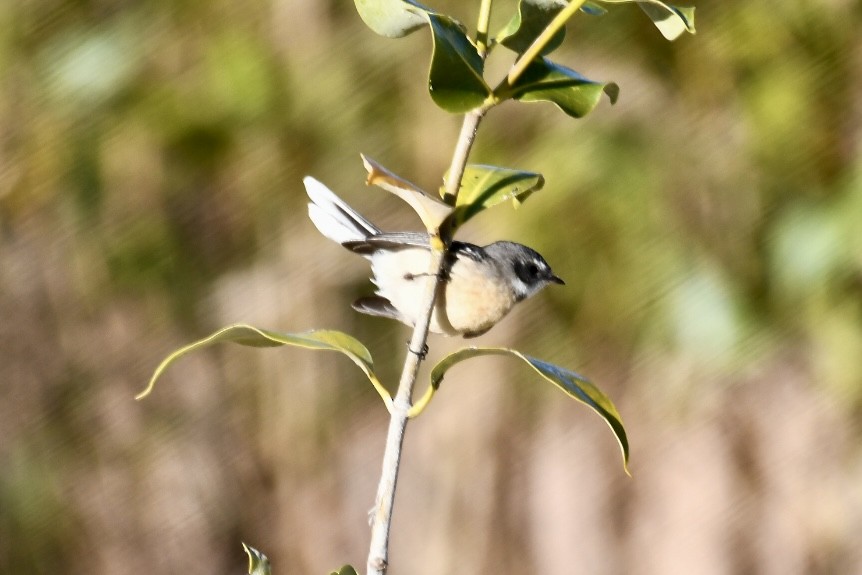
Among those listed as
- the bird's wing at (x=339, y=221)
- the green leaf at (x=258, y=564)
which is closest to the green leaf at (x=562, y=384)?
the green leaf at (x=258, y=564)

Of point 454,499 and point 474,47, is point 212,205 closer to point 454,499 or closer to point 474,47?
point 454,499

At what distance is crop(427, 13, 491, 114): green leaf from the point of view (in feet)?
2.05

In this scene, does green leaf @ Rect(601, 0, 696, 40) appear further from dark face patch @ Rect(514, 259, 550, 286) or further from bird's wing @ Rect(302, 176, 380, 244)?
dark face patch @ Rect(514, 259, 550, 286)

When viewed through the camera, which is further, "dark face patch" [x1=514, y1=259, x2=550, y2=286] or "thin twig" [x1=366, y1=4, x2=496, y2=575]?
"dark face patch" [x1=514, y1=259, x2=550, y2=286]

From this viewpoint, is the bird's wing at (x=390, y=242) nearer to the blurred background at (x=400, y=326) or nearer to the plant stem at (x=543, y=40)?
the plant stem at (x=543, y=40)

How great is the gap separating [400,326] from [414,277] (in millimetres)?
917

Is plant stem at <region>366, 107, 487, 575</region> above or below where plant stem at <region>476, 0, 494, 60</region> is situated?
below

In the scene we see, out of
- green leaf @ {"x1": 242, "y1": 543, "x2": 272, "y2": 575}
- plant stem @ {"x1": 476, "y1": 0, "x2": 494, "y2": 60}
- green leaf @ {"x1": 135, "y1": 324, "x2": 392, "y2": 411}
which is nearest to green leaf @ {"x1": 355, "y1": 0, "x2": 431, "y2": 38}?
plant stem @ {"x1": 476, "y1": 0, "x2": 494, "y2": 60}

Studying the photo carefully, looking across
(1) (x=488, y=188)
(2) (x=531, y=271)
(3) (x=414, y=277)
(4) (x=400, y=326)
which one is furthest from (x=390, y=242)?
(4) (x=400, y=326)

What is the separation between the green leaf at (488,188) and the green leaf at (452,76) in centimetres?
6

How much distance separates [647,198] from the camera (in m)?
2.40

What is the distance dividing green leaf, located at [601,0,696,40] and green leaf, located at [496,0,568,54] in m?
0.04

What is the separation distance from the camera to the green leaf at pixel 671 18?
0.71 metres

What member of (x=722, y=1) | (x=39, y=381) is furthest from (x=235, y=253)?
(x=722, y=1)
